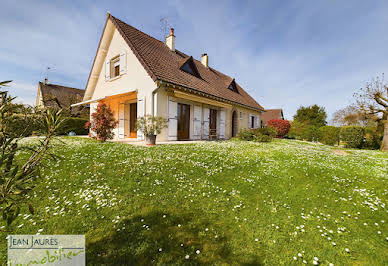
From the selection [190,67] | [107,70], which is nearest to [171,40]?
[190,67]

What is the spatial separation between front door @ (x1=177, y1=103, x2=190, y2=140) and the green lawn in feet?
20.6

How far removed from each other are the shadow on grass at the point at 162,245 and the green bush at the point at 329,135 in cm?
1951

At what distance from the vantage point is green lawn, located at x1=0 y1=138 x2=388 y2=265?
2.04 meters

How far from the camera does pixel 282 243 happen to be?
2244 mm

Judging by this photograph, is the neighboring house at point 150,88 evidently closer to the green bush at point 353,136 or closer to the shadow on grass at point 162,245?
the shadow on grass at point 162,245

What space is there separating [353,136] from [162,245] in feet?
62.6

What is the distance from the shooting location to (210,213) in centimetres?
280

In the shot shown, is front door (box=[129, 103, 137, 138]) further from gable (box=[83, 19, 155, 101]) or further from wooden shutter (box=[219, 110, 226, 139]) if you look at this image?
wooden shutter (box=[219, 110, 226, 139])

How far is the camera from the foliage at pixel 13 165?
1.19 metres

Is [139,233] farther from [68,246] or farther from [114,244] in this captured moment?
[68,246]

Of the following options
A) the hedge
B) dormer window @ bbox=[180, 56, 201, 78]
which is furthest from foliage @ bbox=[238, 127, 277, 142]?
the hedge

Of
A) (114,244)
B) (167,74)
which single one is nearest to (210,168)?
(114,244)

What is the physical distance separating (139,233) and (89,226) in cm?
79

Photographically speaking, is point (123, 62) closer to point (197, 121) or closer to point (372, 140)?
point (197, 121)
